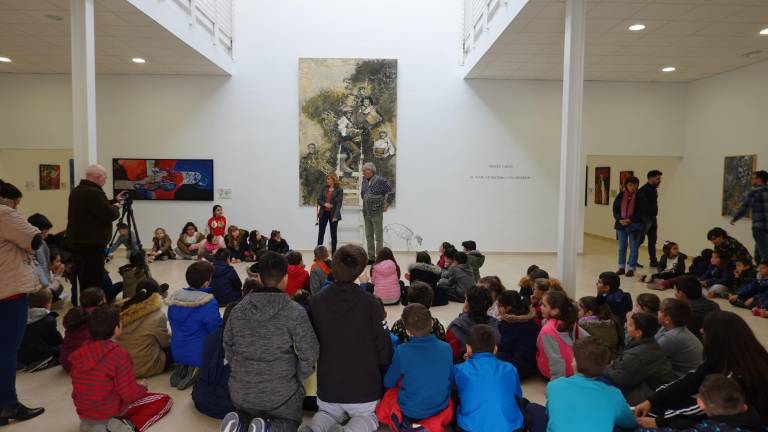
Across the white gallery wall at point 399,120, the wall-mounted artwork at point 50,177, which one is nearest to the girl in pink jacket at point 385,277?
the white gallery wall at point 399,120

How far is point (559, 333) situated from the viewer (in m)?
3.80

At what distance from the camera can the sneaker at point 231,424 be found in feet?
9.21

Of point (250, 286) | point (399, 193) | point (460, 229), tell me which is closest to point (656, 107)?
point (460, 229)

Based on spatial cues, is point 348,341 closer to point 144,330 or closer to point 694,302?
point 144,330

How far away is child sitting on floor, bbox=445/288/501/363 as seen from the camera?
3.85m

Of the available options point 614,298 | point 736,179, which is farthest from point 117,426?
point 736,179

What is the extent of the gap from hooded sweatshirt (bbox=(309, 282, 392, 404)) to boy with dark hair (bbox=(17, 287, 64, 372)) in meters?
2.84

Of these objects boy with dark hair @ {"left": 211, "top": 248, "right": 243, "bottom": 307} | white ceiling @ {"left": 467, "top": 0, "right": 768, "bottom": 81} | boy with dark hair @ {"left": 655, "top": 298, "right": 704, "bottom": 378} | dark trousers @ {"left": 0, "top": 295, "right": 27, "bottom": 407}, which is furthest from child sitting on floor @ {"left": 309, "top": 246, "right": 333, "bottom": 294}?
white ceiling @ {"left": 467, "top": 0, "right": 768, "bottom": 81}

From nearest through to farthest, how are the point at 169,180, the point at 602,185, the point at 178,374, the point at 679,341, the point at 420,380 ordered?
the point at 420,380, the point at 679,341, the point at 178,374, the point at 169,180, the point at 602,185

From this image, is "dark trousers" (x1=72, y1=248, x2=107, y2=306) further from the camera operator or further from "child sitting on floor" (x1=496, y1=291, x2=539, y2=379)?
"child sitting on floor" (x1=496, y1=291, x2=539, y2=379)

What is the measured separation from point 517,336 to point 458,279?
2.49 metres

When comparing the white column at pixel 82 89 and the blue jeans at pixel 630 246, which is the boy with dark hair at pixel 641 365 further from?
the blue jeans at pixel 630 246

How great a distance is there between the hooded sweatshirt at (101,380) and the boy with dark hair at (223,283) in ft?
9.93

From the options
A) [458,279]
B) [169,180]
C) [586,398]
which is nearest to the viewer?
[586,398]
